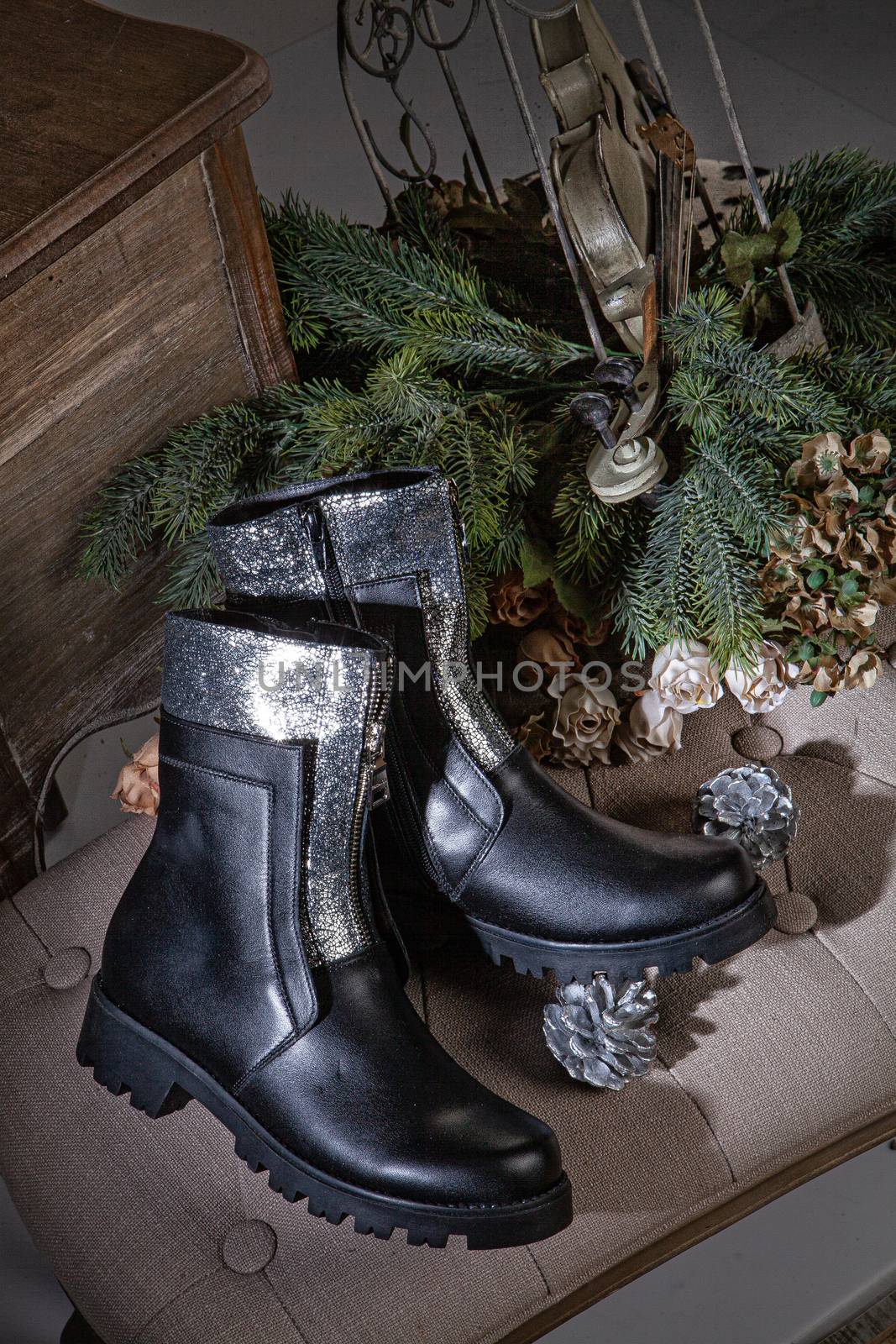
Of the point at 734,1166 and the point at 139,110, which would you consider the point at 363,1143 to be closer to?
the point at 734,1166

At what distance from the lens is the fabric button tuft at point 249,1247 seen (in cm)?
57

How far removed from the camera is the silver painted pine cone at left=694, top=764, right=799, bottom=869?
679 mm

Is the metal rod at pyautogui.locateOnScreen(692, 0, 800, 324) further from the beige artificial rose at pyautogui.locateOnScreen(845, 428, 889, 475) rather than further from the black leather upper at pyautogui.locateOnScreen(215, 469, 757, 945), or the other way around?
the black leather upper at pyautogui.locateOnScreen(215, 469, 757, 945)

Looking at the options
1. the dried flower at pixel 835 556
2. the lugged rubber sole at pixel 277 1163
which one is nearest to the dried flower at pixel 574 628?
the dried flower at pixel 835 556

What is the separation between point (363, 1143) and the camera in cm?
54

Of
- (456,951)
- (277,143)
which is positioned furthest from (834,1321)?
(277,143)

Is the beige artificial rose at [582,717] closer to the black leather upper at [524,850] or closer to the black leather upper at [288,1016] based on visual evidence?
the black leather upper at [524,850]

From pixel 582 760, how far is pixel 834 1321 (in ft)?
1.23

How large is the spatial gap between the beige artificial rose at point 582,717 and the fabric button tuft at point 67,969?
0.98 ft

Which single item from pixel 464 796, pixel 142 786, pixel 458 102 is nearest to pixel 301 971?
pixel 464 796

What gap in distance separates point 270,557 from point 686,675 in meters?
0.25

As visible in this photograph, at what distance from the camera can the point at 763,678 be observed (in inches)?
26.9

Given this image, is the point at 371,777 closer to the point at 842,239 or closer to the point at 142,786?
the point at 142,786

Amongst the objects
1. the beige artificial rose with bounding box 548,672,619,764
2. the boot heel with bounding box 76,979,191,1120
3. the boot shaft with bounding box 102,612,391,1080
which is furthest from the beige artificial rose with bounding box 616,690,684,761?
the boot heel with bounding box 76,979,191,1120
